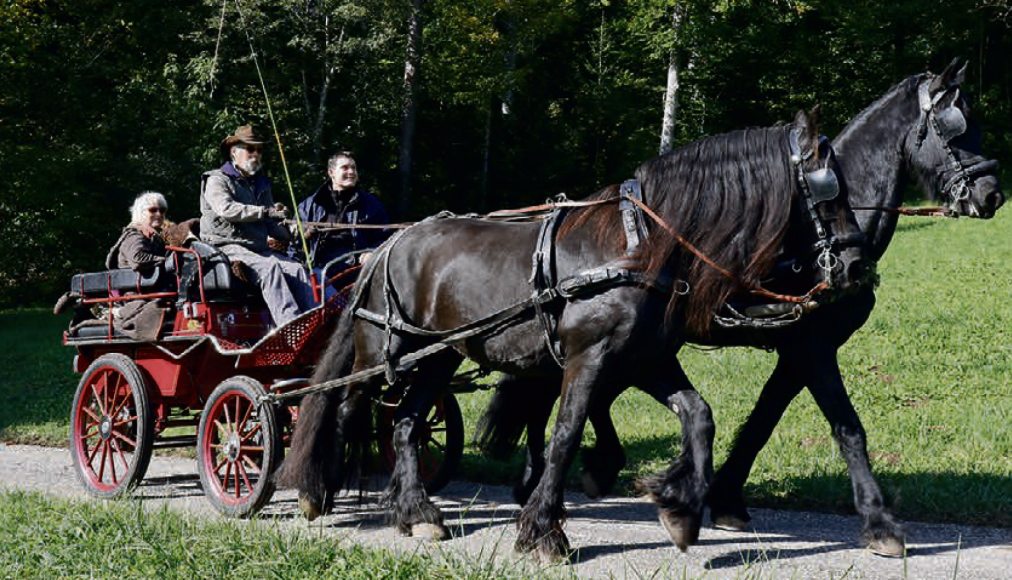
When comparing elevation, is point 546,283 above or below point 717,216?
below

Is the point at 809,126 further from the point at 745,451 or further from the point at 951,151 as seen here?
the point at 745,451

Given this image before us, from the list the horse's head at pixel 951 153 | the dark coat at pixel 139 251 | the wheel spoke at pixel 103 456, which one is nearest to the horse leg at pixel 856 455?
the horse's head at pixel 951 153

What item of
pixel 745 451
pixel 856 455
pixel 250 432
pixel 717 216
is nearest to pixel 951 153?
pixel 717 216

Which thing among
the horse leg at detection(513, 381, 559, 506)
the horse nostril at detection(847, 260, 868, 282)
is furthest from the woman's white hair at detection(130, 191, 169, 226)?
the horse nostril at detection(847, 260, 868, 282)

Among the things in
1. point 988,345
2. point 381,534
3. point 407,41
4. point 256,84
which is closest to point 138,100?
point 256,84

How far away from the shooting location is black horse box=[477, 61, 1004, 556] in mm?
6020

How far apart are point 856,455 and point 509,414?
93.1 inches

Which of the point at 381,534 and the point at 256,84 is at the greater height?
the point at 256,84

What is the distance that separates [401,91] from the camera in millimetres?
27891

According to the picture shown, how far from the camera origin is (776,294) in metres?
5.98

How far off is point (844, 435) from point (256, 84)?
2184 cm

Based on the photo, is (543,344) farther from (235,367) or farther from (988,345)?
(988,345)

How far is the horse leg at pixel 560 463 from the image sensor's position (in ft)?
18.5

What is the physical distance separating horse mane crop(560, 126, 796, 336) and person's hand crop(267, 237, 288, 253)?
313 centimetres
